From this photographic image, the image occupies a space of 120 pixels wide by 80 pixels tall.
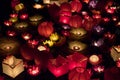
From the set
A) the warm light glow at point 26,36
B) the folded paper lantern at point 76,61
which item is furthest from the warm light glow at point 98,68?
the warm light glow at point 26,36

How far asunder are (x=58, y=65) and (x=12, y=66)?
0.56 m

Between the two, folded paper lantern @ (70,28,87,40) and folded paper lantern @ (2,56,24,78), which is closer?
folded paper lantern @ (2,56,24,78)

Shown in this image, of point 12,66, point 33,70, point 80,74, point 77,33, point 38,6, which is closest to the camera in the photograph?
point 80,74

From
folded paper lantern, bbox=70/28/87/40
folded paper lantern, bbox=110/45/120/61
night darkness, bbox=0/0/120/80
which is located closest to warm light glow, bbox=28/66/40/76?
night darkness, bbox=0/0/120/80

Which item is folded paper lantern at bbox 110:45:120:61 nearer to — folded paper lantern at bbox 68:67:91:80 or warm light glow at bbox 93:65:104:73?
warm light glow at bbox 93:65:104:73

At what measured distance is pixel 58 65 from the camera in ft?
10.5

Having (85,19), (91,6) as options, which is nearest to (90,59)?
(85,19)

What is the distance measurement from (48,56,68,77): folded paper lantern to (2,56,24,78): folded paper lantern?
374 millimetres

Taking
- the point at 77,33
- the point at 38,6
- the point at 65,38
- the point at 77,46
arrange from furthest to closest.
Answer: the point at 38,6
the point at 77,33
the point at 65,38
the point at 77,46

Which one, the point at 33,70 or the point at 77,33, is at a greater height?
the point at 77,33

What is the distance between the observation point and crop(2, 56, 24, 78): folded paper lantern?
10.5 ft

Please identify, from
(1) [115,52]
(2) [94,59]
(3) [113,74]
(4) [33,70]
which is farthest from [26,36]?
(3) [113,74]

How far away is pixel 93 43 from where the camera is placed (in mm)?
3764

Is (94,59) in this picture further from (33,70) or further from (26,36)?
(26,36)
